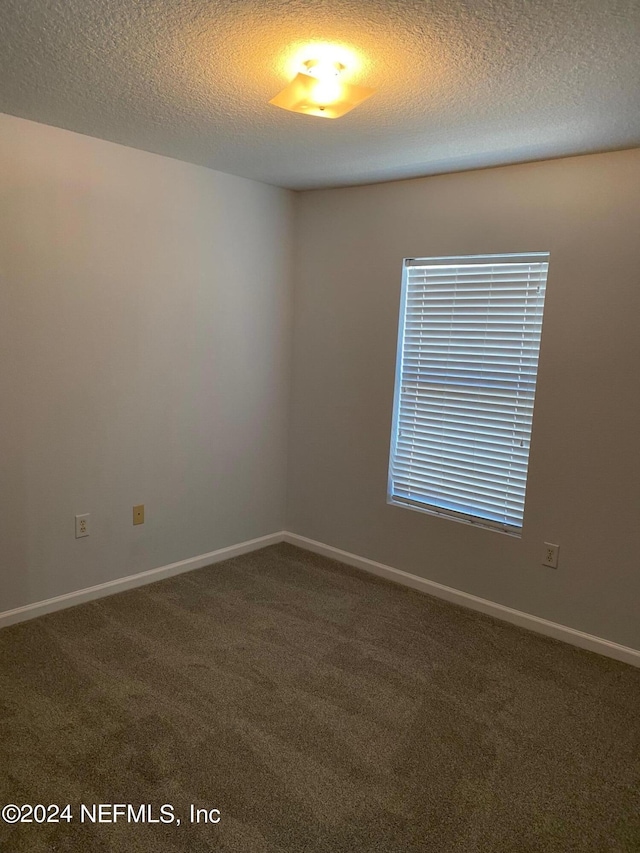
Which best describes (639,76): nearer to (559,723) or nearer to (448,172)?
(448,172)

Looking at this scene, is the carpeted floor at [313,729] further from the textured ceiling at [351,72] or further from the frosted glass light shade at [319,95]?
the textured ceiling at [351,72]

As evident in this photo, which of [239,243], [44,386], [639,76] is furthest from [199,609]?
[639,76]

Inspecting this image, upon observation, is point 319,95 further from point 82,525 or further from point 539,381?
point 82,525

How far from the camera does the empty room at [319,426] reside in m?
1.92

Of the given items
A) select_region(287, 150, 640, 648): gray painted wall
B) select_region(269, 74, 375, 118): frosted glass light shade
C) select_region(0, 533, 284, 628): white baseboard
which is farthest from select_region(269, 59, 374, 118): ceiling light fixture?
select_region(0, 533, 284, 628): white baseboard

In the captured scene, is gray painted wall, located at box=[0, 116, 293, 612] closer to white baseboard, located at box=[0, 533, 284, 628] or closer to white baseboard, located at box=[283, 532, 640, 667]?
white baseboard, located at box=[0, 533, 284, 628]

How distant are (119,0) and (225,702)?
238 cm

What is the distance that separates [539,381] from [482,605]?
1.25 m

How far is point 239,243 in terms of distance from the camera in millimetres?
3783

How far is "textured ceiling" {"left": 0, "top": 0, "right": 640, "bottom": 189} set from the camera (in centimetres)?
172

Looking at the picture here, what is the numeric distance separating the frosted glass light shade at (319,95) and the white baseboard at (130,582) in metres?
2.53

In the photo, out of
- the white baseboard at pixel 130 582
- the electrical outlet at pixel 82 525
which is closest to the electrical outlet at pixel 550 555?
the white baseboard at pixel 130 582

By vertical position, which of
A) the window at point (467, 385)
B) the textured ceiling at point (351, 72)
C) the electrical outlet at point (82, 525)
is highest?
the textured ceiling at point (351, 72)

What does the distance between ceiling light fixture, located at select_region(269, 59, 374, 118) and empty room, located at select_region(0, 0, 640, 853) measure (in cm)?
1
